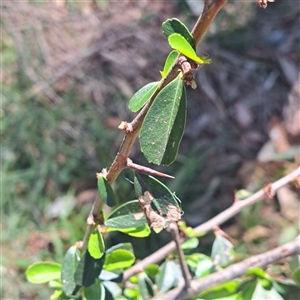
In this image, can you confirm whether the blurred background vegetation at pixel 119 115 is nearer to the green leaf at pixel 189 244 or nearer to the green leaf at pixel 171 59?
the green leaf at pixel 189 244

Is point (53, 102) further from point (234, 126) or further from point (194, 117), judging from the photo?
point (234, 126)

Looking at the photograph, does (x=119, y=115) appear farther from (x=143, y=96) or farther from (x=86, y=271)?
(x=143, y=96)

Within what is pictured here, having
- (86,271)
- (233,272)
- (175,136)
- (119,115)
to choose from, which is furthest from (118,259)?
(119,115)

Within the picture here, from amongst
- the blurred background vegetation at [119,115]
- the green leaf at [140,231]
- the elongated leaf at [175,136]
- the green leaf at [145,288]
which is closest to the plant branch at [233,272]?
the green leaf at [145,288]

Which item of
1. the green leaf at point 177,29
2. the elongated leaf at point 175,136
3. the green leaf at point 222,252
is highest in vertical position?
the green leaf at point 177,29

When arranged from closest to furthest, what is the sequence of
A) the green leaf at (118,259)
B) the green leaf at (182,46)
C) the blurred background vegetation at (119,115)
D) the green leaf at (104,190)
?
the green leaf at (182,46) < the green leaf at (104,190) < the green leaf at (118,259) < the blurred background vegetation at (119,115)

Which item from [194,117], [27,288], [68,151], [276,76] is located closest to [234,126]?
[194,117]

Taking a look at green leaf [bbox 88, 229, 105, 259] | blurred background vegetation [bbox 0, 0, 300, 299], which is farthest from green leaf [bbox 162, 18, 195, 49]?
blurred background vegetation [bbox 0, 0, 300, 299]
